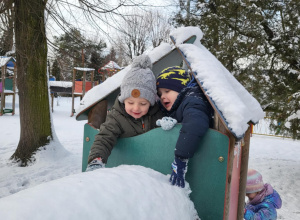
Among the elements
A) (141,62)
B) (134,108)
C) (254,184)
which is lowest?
(254,184)

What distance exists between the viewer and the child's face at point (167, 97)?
185 cm

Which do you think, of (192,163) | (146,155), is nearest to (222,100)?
(192,163)

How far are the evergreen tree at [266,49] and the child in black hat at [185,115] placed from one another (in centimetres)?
326

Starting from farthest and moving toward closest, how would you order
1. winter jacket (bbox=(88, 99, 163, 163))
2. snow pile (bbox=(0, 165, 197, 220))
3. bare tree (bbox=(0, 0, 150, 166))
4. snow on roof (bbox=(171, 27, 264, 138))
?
bare tree (bbox=(0, 0, 150, 166)) → winter jacket (bbox=(88, 99, 163, 163)) → snow on roof (bbox=(171, 27, 264, 138)) → snow pile (bbox=(0, 165, 197, 220))

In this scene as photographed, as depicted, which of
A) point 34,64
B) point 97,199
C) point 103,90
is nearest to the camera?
point 97,199

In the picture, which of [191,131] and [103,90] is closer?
[191,131]

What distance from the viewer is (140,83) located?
176 centimetres

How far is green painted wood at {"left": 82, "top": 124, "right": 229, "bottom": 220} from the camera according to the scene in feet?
4.61

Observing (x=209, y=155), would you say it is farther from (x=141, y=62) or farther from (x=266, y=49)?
(x=266, y=49)

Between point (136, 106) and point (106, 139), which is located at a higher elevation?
point (136, 106)

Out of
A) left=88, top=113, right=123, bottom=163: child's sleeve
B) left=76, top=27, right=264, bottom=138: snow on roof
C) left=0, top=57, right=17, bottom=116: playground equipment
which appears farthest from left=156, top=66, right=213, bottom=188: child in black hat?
left=0, top=57, right=17, bottom=116: playground equipment

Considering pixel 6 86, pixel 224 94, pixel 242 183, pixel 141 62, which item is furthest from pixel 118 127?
pixel 6 86

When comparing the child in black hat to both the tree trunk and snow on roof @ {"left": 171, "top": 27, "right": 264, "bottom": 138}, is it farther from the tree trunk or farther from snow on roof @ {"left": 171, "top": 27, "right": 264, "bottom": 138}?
the tree trunk

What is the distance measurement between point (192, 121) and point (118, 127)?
596 millimetres
